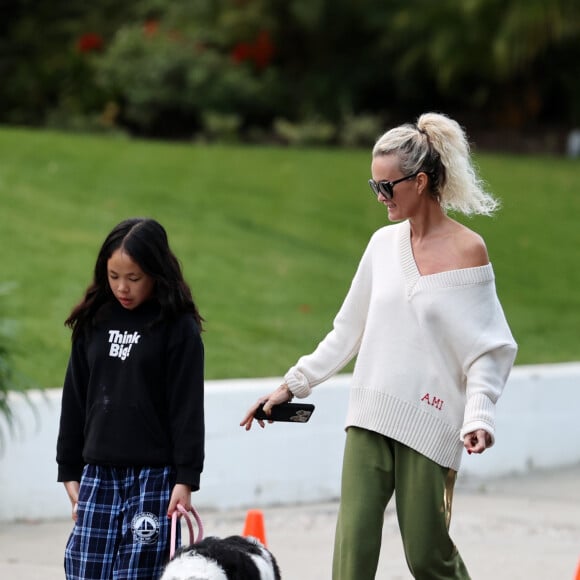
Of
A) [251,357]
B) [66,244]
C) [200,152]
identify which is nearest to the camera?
[251,357]

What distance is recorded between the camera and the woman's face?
3.97m

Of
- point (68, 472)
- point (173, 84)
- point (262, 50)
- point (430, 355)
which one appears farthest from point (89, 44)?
point (430, 355)

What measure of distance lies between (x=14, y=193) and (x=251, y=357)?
4646mm

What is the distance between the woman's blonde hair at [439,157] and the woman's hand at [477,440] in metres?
0.74

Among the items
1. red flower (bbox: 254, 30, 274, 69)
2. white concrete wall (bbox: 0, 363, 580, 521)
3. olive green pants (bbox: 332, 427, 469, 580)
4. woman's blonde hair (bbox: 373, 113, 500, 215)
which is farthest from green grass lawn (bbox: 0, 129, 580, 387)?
red flower (bbox: 254, 30, 274, 69)

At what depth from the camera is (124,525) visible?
12.3 feet

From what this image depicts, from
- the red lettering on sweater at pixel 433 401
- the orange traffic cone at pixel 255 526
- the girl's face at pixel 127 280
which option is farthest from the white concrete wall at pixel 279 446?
the red lettering on sweater at pixel 433 401

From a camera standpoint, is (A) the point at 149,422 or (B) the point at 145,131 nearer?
(A) the point at 149,422

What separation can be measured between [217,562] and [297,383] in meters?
0.91

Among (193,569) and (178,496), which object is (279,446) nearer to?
(178,496)

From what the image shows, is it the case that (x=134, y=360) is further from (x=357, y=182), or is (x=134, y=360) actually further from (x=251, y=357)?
(x=357, y=182)

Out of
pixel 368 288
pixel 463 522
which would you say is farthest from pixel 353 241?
pixel 368 288

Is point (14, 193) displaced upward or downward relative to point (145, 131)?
downward

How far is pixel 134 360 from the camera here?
12.3 ft
